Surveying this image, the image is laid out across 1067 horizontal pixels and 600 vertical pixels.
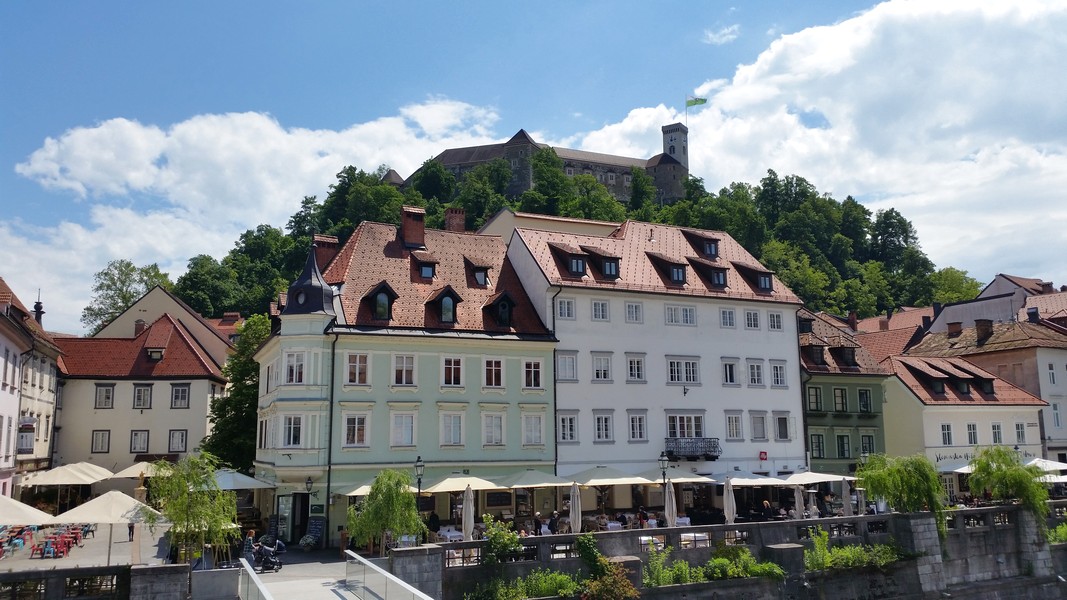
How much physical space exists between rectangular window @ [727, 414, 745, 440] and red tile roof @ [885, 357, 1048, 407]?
11939mm

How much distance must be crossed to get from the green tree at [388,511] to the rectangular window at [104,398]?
3083 centimetres

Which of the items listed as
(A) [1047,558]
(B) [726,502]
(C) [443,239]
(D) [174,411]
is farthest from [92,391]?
(A) [1047,558]

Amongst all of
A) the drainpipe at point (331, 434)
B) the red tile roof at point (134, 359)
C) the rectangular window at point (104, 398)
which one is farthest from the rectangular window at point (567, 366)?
the rectangular window at point (104, 398)

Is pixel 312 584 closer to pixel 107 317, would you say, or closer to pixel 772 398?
pixel 772 398

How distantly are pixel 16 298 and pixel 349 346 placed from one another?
22524 mm

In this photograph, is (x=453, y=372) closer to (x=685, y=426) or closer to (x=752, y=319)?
(x=685, y=426)

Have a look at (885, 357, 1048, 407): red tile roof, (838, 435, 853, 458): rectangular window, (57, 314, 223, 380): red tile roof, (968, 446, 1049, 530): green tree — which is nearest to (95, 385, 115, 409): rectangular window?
(57, 314, 223, 380): red tile roof

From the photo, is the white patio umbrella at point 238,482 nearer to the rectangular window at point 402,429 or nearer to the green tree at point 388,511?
the rectangular window at point 402,429

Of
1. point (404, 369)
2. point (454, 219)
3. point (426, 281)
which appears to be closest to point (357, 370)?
point (404, 369)

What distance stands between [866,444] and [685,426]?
42.6 feet

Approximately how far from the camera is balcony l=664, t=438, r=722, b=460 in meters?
41.8

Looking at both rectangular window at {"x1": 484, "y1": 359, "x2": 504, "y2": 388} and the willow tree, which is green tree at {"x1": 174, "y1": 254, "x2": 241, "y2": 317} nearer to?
rectangular window at {"x1": 484, "y1": 359, "x2": 504, "y2": 388}

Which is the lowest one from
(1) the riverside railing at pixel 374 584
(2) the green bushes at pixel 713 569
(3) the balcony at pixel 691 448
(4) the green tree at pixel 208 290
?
(2) the green bushes at pixel 713 569

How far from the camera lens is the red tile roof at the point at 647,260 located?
43.0m
